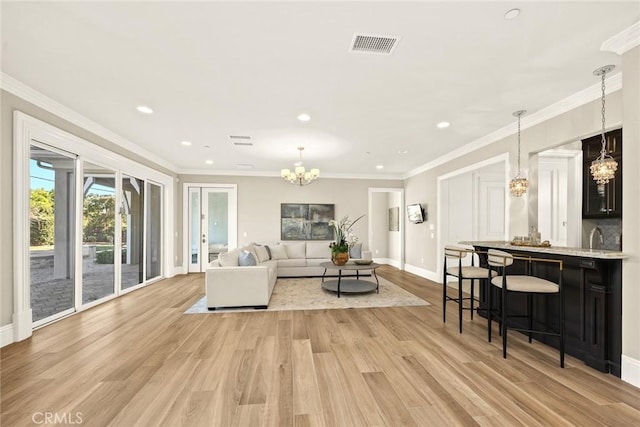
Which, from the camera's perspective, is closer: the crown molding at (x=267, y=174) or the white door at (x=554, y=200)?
the white door at (x=554, y=200)

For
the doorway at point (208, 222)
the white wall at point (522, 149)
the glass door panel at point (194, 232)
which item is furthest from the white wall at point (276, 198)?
Answer: the white wall at point (522, 149)

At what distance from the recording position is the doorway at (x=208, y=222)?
25.1ft

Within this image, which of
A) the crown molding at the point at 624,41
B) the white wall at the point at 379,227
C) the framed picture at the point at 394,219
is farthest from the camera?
the white wall at the point at 379,227

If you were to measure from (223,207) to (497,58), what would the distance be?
691 cm

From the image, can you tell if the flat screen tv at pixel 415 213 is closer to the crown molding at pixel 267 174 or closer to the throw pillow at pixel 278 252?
the crown molding at pixel 267 174

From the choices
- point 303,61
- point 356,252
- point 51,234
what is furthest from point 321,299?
point 51,234

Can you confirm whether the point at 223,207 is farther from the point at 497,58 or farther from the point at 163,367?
the point at 497,58

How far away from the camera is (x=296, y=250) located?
291 inches

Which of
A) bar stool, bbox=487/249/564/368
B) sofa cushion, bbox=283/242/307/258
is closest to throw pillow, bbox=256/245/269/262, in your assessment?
sofa cushion, bbox=283/242/307/258

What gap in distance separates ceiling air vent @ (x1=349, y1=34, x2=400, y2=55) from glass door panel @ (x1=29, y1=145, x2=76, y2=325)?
12.9 ft

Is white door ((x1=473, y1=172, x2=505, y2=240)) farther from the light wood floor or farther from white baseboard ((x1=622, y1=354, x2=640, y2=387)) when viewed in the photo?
white baseboard ((x1=622, y1=354, x2=640, y2=387))

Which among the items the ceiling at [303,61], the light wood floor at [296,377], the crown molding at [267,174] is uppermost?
the ceiling at [303,61]

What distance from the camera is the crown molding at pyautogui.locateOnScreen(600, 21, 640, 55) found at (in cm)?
225

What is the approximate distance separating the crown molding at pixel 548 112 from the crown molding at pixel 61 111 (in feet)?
20.1
